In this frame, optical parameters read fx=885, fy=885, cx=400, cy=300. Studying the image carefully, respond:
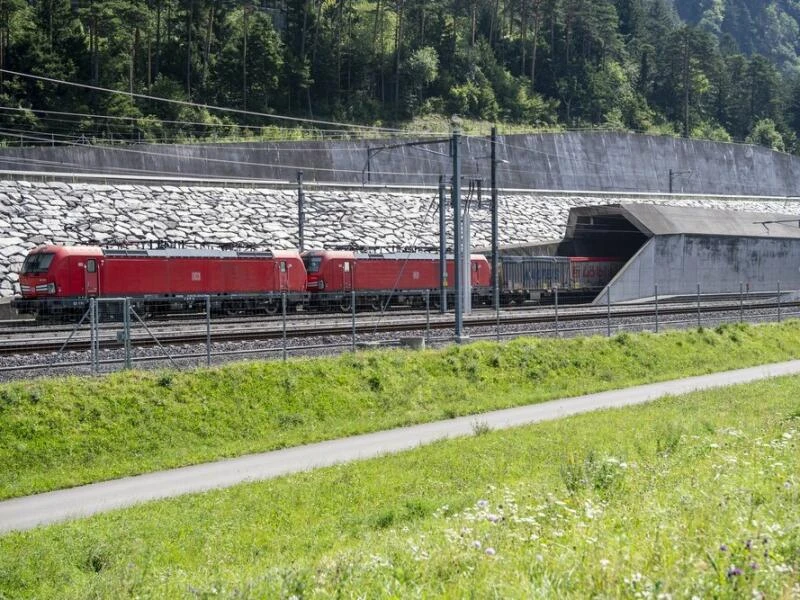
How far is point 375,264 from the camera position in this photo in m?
41.8

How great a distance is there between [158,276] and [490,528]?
28.7 m

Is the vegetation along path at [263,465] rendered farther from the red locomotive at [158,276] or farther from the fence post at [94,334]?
the red locomotive at [158,276]

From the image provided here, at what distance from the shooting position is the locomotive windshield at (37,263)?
104 ft

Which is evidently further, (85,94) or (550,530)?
(85,94)

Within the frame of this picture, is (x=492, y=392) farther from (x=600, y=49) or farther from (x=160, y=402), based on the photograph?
(x=600, y=49)

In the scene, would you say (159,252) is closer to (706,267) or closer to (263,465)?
(263,465)

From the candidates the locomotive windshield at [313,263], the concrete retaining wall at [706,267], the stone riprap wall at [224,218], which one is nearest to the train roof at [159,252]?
the locomotive windshield at [313,263]

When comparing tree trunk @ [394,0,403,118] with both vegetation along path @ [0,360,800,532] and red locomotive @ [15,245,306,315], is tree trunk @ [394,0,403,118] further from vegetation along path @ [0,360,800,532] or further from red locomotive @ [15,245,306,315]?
vegetation along path @ [0,360,800,532]

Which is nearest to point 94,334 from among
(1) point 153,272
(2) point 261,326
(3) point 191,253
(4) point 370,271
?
(2) point 261,326

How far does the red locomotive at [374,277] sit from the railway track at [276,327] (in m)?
5.21

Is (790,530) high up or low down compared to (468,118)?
down

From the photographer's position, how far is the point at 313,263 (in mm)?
40719

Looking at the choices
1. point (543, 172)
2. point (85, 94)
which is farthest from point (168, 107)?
point (543, 172)

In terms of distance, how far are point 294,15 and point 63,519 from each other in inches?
2702
